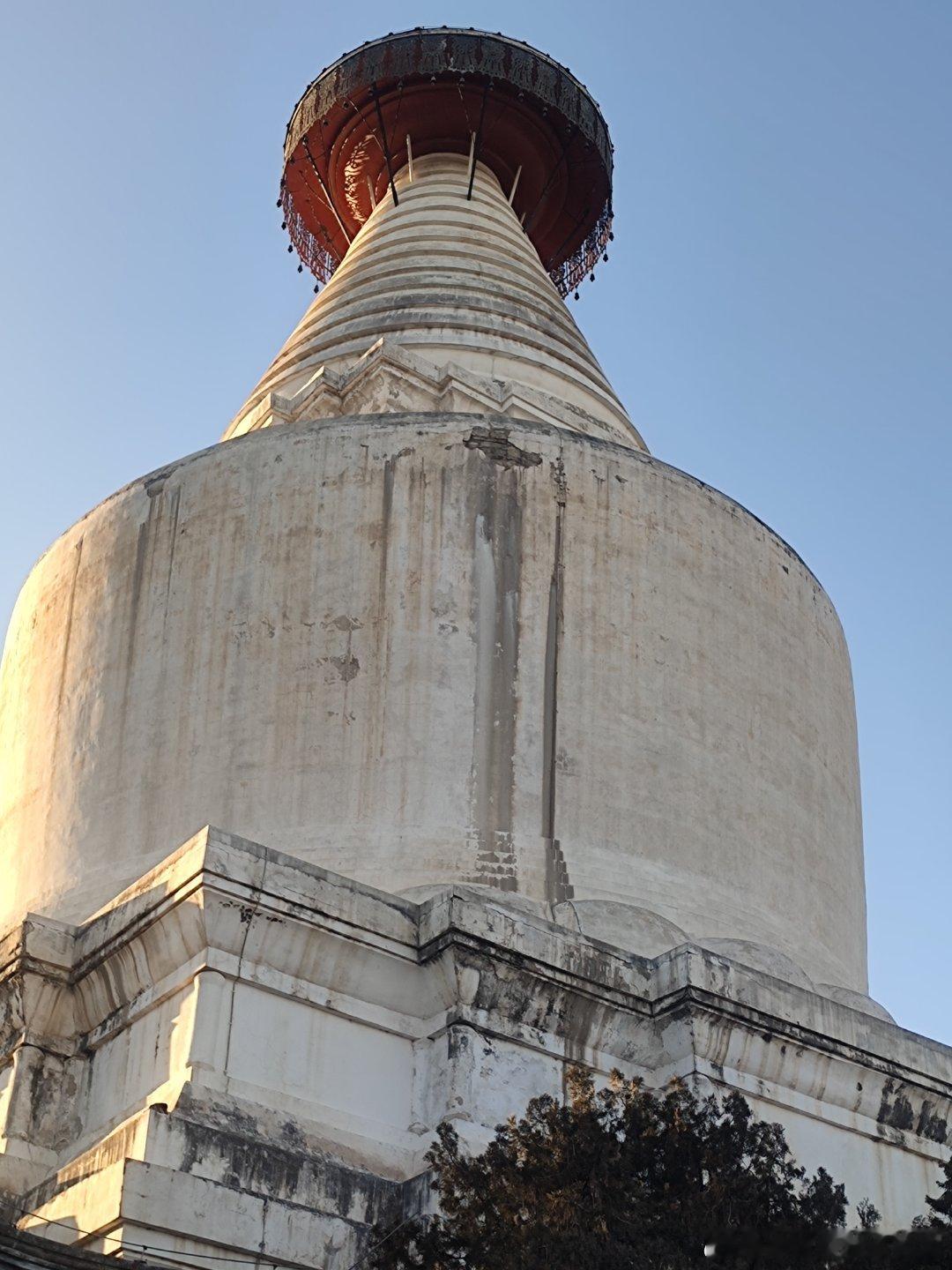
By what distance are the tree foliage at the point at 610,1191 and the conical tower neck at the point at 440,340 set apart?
7164 mm

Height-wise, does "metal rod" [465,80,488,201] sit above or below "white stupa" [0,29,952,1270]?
above

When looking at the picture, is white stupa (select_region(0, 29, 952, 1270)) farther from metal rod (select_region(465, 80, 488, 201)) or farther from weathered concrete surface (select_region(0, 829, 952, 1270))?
metal rod (select_region(465, 80, 488, 201))

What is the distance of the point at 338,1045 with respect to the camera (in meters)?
10.7

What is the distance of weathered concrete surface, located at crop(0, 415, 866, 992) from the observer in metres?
12.4

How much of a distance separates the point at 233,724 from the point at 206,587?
3.65ft

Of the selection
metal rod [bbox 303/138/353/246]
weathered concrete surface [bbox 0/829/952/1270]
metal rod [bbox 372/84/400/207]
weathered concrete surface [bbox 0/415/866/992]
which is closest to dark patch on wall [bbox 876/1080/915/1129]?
weathered concrete surface [bbox 0/829/952/1270]

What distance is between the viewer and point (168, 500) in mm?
13938

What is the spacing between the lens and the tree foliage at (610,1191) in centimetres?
803

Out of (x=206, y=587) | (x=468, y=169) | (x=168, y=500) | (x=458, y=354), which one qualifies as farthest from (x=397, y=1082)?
(x=468, y=169)

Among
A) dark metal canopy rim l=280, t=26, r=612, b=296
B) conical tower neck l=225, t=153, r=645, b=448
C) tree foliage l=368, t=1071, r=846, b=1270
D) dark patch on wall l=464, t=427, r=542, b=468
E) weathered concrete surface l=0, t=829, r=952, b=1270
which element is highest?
dark metal canopy rim l=280, t=26, r=612, b=296

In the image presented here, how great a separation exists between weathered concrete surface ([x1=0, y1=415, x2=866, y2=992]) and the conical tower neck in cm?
173

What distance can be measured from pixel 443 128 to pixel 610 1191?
1403cm

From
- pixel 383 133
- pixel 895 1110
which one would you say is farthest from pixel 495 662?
pixel 383 133

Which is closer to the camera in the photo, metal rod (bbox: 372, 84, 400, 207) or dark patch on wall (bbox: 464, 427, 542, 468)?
dark patch on wall (bbox: 464, 427, 542, 468)
